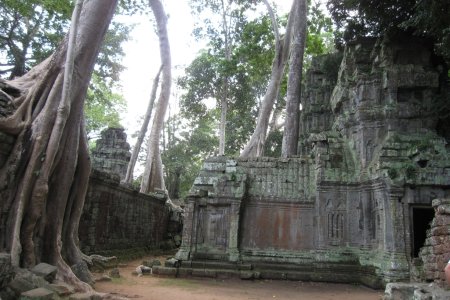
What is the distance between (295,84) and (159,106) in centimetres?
516

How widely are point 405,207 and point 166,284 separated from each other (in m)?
5.62

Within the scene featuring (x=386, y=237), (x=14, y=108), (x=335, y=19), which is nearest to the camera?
(x=14, y=108)

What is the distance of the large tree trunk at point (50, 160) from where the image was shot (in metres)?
5.55

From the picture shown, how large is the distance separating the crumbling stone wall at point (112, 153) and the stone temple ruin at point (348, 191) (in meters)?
7.07

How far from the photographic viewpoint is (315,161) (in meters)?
10.5

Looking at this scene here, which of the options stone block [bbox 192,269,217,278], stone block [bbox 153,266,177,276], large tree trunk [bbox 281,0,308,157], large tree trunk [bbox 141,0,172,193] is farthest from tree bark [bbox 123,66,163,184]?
stone block [bbox 192,269,217,278]

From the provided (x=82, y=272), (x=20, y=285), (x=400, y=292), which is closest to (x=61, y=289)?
(x=20, y=285)

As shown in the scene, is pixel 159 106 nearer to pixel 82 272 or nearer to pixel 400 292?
pixel 82 272

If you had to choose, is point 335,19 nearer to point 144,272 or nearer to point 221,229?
point 221,229

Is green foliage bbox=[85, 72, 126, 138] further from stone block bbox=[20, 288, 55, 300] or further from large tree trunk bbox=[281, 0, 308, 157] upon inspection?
stone block bbox=[20, 288, 55, 300]

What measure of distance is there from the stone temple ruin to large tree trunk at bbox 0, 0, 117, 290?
12.5 feet

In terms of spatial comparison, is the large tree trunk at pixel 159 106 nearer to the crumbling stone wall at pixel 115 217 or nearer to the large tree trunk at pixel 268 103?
the crumbling stone wall at pixel 115 217

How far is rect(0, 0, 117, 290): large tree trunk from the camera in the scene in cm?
555

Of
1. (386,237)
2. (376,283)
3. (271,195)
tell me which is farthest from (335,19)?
(376,283)
